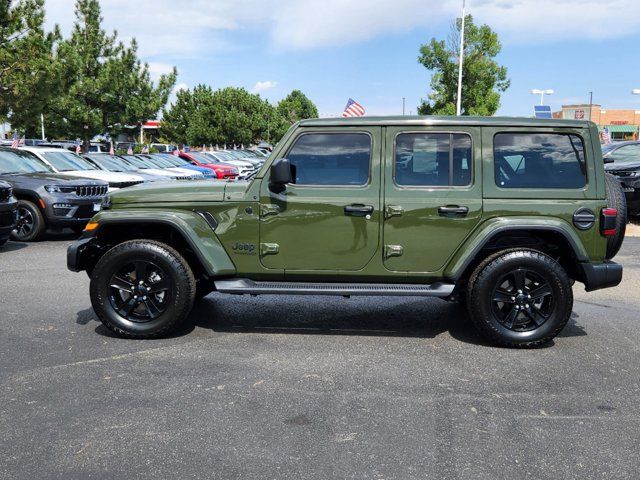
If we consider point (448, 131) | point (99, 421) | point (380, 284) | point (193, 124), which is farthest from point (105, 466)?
point (193, 124)

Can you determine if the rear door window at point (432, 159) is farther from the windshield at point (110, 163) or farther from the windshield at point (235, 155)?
the windshield at point (235, 155)

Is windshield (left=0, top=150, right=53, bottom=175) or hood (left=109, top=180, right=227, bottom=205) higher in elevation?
windshield (left=0, top=150, right=53, bottom=175)

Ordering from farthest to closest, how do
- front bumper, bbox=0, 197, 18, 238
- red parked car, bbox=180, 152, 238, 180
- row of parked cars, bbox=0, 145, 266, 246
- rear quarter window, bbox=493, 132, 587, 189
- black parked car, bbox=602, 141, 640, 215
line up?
red parked car, bbox=180, 152, 238, 180 → black parked car, bbox=602, 141, 640, 215 → row of parked cars, bbox=0, 145, 266, 246 → front bumper, bbox=0, 197, 18, 238 → rear quarter window, bbox=493, 132, 587, 189

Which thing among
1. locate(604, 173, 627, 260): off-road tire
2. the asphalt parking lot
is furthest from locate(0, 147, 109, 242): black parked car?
locate(604, 173, 627, 260): off-road tire

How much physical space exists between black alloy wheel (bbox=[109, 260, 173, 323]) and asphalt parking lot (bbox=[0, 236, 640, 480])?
0.86 feet

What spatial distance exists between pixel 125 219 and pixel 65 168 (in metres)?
8.99

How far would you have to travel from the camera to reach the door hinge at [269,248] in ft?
16.5

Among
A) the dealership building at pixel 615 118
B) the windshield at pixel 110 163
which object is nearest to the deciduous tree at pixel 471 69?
the windshield at pixel 110 163

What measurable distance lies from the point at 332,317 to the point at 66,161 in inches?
384

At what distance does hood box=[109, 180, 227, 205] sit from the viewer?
200 inches

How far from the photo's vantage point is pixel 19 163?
12039mm

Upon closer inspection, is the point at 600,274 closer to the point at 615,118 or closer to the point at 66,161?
the point at 66,161

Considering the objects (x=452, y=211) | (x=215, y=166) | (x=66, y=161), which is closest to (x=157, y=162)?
(x=215, y=166)

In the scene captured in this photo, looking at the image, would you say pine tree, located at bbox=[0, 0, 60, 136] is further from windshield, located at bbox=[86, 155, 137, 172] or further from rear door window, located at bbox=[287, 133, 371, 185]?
rear door window, located at bbox=[287, 133, 371, 185]
